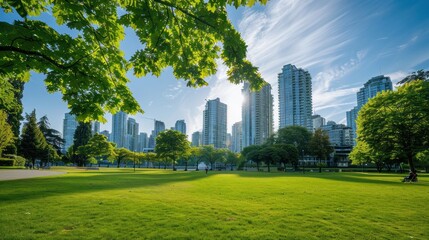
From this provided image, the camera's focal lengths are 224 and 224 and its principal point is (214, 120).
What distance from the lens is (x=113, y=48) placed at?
272 inches

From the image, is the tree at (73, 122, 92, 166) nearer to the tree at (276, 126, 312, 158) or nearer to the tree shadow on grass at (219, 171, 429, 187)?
the tree shadow on grass at (219, 171, 429, 187)

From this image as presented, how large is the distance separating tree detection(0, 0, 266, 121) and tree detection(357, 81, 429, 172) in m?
32.1

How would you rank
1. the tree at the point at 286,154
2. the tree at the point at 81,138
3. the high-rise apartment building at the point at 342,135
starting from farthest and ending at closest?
the high-rise apartment building at the point at 342,135, the tree at the point at 81,138, the tree at the point at 286,154

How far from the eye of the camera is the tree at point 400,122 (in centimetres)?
2811

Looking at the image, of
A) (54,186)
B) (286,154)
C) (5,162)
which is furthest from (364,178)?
(5,162)


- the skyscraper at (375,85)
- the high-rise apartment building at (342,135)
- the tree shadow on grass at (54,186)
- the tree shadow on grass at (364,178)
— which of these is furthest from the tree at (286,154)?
the high-rise apartment building at (342,135)

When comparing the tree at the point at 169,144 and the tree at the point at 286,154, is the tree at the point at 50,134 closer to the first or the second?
the tree at the point at 169,144

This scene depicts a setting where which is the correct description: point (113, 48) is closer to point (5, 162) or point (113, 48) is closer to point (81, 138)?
point (5, 162)

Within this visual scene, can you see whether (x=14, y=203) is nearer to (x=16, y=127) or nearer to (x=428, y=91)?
(x=428, y=91)

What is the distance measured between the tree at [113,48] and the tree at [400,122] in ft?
105

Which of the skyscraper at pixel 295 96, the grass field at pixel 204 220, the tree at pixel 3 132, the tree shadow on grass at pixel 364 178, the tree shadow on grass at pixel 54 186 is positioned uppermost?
the skyscraper at pixel 295 96

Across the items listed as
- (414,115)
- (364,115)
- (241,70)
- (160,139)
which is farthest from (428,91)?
(160,139)

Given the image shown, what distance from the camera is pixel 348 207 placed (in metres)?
10.8

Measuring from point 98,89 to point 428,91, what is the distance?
37.2m
